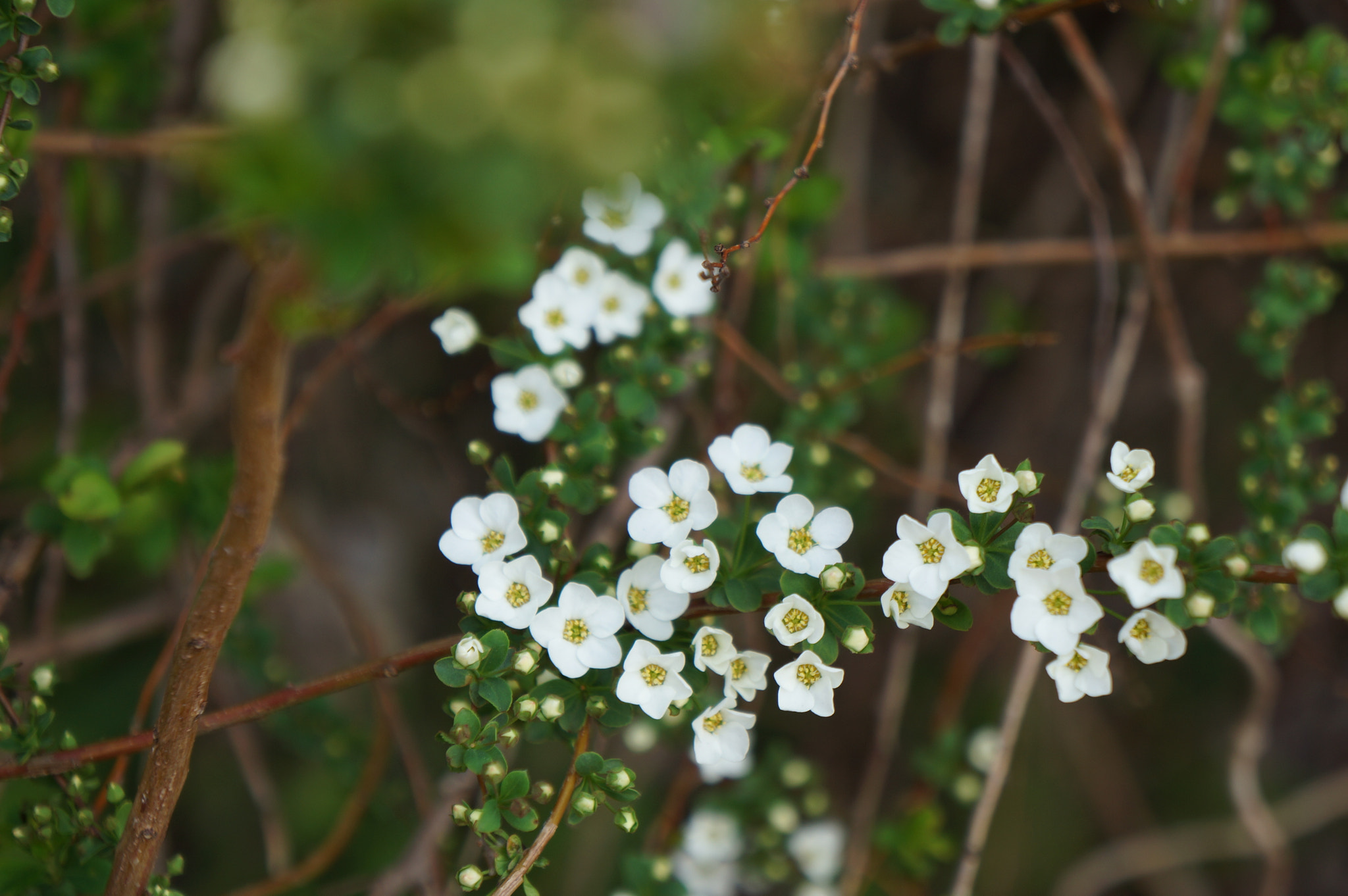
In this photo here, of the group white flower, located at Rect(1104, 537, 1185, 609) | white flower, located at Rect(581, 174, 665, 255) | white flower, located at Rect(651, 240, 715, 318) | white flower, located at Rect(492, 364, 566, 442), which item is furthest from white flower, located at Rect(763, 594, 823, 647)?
white flower, located at Rect(581, 174, 665, 255)

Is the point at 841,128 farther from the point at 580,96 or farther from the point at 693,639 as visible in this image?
the point at 693,639

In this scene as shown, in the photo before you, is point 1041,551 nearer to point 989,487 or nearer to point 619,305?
point 989,487

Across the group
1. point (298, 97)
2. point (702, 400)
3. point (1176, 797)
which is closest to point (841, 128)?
point (702, 400)

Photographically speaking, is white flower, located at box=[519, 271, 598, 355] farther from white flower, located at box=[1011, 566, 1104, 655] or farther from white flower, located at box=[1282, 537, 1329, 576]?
white flower, located at box=[1282, 537, 1329, 576]

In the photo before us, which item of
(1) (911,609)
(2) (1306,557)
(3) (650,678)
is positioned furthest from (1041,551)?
(3) (650,678)

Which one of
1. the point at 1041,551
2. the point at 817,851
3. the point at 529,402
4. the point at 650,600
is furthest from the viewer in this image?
the point at 817,851

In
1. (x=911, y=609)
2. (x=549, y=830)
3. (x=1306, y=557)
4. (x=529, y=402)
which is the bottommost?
(x=549, y=830)

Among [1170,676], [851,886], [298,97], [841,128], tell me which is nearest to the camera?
[851,886]
